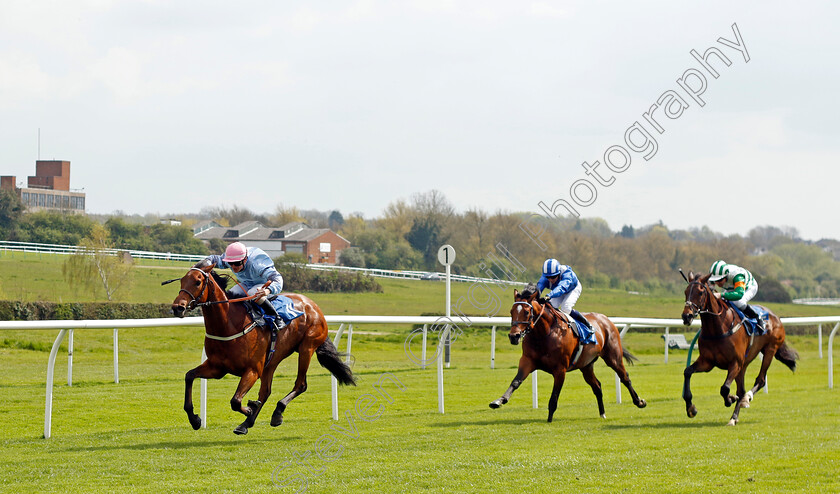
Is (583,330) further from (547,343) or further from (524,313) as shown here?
(524,313)

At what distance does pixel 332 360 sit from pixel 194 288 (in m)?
1.80

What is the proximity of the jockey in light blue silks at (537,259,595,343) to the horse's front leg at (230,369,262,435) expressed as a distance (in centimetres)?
332

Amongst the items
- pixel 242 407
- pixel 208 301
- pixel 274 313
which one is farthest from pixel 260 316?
pixel 242 407

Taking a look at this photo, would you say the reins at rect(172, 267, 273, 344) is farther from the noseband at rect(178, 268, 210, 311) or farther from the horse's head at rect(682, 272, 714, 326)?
the horse's head at rect(682, 272, 714, 326)

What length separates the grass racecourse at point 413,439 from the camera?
533cm

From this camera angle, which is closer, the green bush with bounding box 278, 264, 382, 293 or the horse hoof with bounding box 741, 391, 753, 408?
the horse hoof with bounding box 741, 391, 753, 408

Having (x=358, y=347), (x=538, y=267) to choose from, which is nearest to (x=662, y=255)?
(x=538, y=267)

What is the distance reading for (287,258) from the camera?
93.8ft

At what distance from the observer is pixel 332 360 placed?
6801 mm

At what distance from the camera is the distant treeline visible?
30344 mm

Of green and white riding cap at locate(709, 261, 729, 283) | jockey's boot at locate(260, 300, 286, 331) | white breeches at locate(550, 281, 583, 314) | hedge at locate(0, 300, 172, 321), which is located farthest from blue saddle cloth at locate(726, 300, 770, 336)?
hedge at locate(0, 300, 172, 321)

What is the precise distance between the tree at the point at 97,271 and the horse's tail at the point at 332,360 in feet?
65.0

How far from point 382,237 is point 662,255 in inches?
522

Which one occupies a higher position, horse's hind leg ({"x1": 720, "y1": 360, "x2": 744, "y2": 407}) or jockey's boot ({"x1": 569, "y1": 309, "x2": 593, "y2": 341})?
jockey's boot ({"x1": 569, "y1": 309, "x2": 593, "y2": 341})
